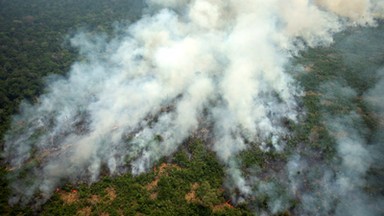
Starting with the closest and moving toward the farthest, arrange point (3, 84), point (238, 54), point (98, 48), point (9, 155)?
point (9, 155), point (3, 84), point (238, 54), point (98, 48)

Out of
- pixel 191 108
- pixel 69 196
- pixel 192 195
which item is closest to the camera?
pixel 69 196

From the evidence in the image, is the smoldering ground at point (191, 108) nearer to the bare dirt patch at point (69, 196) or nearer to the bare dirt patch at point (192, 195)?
the bare dirt patch at point (69, 196)

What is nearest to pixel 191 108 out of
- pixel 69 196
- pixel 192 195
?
pixel 192 195

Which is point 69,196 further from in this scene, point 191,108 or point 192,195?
point 191,108

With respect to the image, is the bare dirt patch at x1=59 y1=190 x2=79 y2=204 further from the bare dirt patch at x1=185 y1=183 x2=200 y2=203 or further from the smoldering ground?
the bare dirt patch at x1=185 y1=183 x2=200 y2=203

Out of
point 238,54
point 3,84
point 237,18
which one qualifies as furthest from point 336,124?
point 3,84

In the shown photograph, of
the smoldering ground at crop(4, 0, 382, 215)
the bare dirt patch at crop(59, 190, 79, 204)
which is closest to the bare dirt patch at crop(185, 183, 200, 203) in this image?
the smoldering ground at crop(4, 0, 382, 215)

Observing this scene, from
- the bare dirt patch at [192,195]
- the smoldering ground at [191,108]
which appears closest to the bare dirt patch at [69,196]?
the smoldering ground at [191,108]

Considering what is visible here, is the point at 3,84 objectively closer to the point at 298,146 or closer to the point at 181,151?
the point at 181,151
